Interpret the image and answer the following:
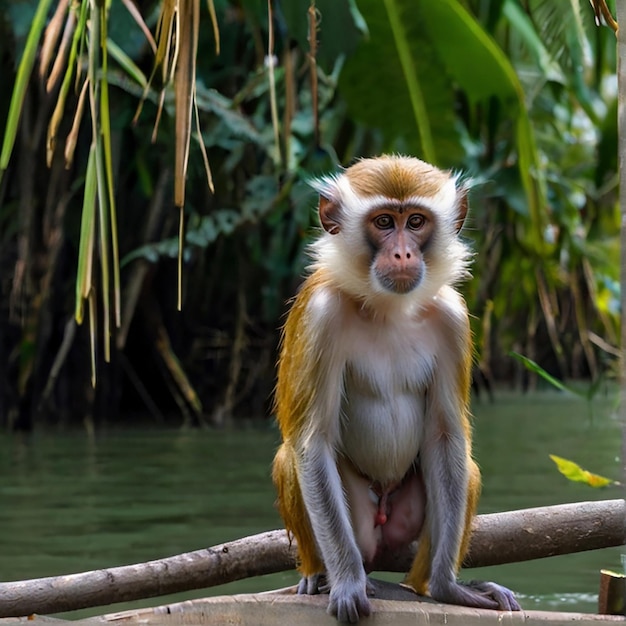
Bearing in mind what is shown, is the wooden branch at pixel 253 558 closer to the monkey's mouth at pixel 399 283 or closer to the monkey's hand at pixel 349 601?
the monkey's hand at pixel 349 601

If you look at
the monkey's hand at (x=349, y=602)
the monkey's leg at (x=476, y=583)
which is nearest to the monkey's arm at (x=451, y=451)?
the monkey's leg at (x=476, y=583)

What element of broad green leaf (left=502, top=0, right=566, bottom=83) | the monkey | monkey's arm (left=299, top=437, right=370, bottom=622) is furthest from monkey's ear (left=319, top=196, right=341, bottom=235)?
broad green leaf (left=502, top=0, right=566, bottom=83)

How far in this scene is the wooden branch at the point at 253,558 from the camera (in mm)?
3393

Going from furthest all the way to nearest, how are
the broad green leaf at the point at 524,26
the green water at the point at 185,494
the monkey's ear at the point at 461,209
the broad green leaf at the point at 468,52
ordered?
the broad green leaf at the point at 524,26 → the broad green leaf at the point at 468,52 → the green water at the point at 185,494 → the monkey's ear at the point at 461,209

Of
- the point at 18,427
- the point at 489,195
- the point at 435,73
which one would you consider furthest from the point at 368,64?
the point at 18,427

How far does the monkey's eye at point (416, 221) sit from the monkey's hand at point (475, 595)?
3.63 feet

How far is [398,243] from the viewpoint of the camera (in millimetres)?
3689

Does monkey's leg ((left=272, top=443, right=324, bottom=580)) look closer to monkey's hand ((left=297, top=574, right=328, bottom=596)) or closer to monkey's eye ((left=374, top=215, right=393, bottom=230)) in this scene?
monkey's hand ((left=297, top=574, right=328, bottom=596))

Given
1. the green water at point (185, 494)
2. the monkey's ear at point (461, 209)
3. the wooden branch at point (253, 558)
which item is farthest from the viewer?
the green water at point (185, 494)

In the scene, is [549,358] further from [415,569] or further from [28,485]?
[415,569]

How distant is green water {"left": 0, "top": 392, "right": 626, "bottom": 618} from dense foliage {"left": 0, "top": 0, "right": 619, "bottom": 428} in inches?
38.1

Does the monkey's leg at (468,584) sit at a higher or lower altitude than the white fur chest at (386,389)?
lower

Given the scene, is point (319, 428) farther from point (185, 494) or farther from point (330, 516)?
point (185, 494)

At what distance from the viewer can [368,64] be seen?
8547mm
